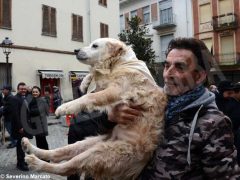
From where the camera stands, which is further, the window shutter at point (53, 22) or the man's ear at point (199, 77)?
the window shutter at point (53, 22)

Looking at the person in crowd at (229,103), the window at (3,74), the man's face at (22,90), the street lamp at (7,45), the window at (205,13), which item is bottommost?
the person in crowd at (229,103)

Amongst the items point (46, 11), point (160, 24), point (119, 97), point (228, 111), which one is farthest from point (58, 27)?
point (119, 97)

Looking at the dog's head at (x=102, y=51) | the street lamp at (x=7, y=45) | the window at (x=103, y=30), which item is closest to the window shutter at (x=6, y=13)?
the street lamp at (x=7, y=45)

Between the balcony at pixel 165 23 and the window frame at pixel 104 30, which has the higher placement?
the balcony at pixel 165 23

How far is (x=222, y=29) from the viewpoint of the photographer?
32.5m

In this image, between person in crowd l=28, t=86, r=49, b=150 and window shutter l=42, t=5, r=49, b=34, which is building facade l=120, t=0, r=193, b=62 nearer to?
window shutter l=42, t=5, r=49, b=34

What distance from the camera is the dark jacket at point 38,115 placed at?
8102 mm

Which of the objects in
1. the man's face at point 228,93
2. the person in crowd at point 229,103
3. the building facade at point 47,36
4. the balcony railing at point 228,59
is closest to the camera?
the person in crowd at point 229,103

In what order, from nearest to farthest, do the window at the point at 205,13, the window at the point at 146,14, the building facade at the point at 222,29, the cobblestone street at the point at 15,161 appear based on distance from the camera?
the cobblestone street at the point at 15,161
the building facade at the point at 222,29
the window at the point at 205,13
the window at the point at 146,14

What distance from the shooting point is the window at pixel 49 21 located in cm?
2208

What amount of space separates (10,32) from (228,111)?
1674cm

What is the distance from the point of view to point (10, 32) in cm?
2000

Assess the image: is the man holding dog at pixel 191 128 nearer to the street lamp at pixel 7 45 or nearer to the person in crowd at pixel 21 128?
the person in crowd at pixel 21 128

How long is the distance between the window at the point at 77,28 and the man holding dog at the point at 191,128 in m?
22.2
